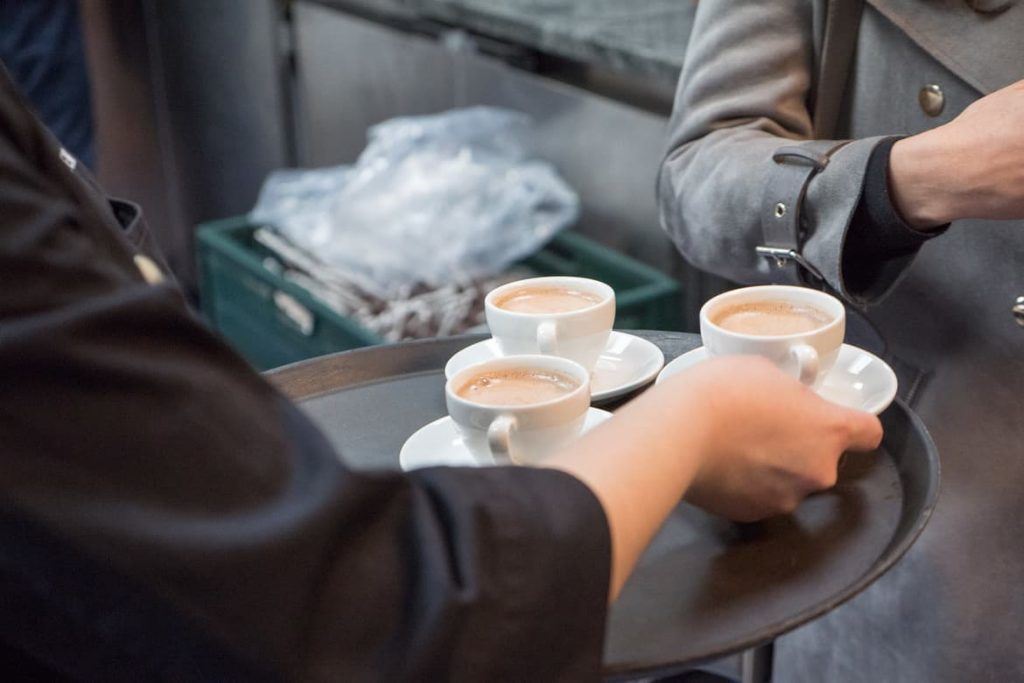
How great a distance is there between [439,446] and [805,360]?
304mm

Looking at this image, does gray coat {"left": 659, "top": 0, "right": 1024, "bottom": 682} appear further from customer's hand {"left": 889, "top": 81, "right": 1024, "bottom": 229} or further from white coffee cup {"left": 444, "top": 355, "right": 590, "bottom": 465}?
white coffee cup {"left": 444, "top": 355, "right": 590, "bottom": 465}

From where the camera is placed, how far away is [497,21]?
8.88 feet

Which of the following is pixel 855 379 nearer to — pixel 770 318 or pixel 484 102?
pixel 770 318

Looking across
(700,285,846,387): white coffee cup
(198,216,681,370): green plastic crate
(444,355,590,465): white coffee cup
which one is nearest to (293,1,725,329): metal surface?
(198,216,681,370): green plastic crate

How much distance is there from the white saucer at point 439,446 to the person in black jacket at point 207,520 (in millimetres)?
265

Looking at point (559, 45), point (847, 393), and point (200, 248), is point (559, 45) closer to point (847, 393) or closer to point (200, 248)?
point (200, 248)

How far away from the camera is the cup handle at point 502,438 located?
949 mm

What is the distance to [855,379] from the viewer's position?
1133 mm

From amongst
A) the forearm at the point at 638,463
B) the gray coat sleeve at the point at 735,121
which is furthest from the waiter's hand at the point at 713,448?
the gray coat sleeve at the point at 735,121

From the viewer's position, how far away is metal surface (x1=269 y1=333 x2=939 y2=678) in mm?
838

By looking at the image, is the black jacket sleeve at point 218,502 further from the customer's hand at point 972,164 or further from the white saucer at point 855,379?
the customer's hand at point 972,164

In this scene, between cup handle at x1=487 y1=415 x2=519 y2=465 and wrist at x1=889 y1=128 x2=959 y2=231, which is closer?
cup handle at x1=487 y1=415 x2=519 y2=465

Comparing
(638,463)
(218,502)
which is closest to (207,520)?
(218,502)

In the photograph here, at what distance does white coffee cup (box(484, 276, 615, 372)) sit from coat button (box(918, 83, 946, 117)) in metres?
0.38
